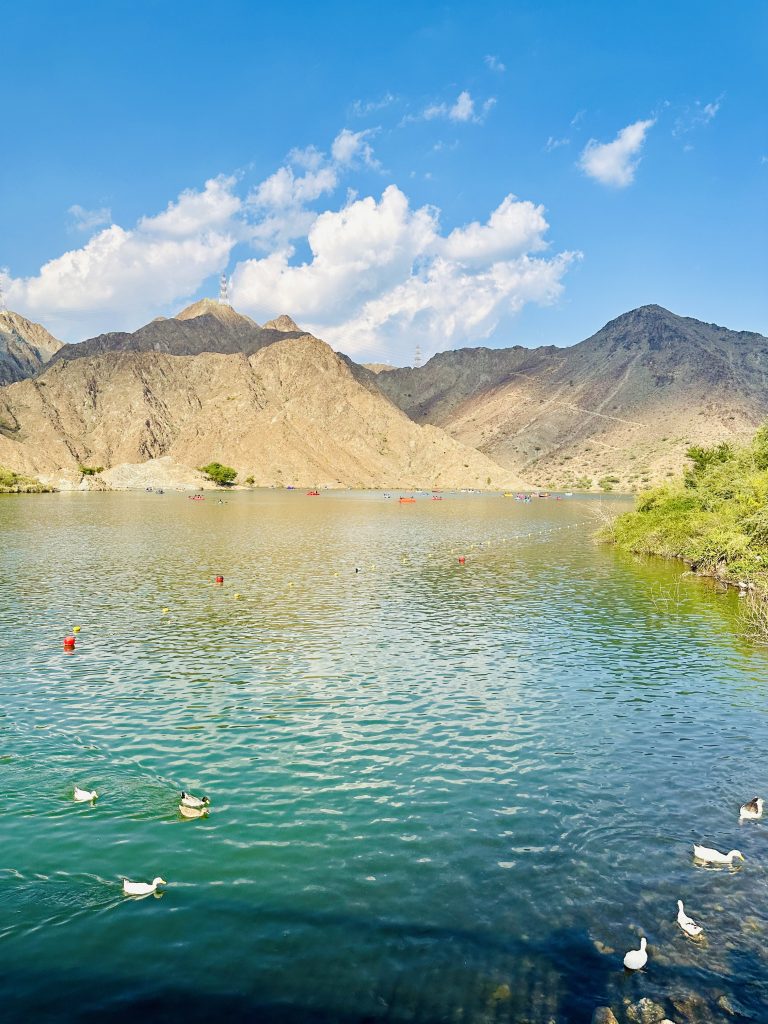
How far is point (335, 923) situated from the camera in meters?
10.5

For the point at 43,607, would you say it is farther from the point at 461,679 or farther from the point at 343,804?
the point at 343,804

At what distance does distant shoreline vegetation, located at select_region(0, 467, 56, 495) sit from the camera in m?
152

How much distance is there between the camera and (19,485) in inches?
6132

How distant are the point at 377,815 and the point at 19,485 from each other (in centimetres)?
16110

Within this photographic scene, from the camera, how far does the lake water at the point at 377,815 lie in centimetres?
934

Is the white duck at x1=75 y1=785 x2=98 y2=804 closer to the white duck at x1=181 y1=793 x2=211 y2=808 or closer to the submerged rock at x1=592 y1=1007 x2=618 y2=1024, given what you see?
the white duck at x1=181 y1=793 x2=211 y2=808

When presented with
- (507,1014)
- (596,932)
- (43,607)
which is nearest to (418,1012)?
(507,1014)

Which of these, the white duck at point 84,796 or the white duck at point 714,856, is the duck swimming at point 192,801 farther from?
the white duck at point 714,856

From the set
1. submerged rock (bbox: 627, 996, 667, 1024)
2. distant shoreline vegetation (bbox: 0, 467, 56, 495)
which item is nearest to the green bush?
submerged rock (bbox: 627, 996, 667, 1024)

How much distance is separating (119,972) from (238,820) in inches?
160

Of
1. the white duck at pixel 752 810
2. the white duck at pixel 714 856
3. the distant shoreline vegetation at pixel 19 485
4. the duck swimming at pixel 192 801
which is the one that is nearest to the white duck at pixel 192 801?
the duck swimming at pixel 192 801

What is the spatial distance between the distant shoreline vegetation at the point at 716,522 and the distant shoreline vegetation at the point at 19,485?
127 metres

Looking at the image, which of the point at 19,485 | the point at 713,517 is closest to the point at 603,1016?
the point at 713,517

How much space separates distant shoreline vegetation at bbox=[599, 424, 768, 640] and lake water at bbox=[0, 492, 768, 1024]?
645cm
